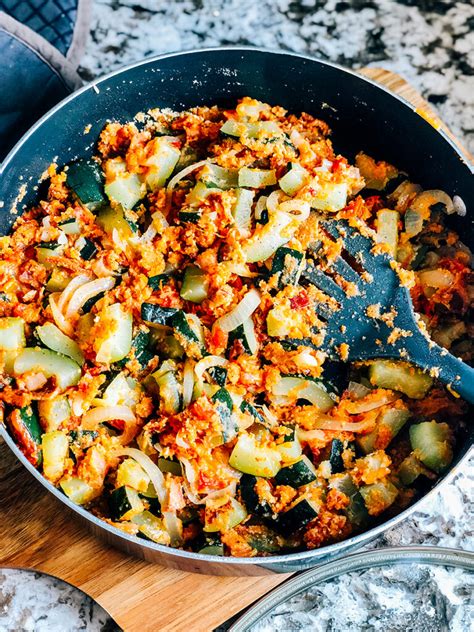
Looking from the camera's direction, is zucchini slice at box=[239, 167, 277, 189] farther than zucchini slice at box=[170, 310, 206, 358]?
Yes

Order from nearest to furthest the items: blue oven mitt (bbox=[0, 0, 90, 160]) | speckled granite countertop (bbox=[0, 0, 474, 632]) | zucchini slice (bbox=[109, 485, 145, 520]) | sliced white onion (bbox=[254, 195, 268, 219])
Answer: zucchini slice (bbox=[109, 485, 145, 520]) → sliced white onion (bbox=[254, 195, 268, 219]) → blue oven mitt (bbox=[0, 0, 90, 160]) → speckled granite countertop (bbox=[0, 0, 474, 632])

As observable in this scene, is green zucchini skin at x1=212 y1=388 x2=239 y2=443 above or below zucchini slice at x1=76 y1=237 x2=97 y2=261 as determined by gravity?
below

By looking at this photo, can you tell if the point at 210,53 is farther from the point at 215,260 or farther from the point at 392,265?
the point at 392,265

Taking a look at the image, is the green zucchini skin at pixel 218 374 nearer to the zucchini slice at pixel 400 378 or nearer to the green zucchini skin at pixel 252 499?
the green zucchini skin at pixel 252 499

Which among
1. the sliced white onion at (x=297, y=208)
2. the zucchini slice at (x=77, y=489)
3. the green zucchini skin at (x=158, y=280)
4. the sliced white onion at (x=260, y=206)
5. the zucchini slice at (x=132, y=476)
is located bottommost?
the zucchini slice at (x=77, y=489)

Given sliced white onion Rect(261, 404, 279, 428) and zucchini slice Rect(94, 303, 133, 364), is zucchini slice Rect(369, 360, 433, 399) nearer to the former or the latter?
sliced white onion Rect(261, 404, 279, 428)

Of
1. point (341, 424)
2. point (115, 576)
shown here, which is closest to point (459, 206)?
point (341, 424)

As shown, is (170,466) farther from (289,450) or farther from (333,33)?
(333,33)

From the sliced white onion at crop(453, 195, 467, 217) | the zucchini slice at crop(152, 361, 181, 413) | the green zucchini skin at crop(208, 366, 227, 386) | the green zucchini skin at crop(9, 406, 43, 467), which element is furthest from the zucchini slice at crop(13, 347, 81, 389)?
the sliced white onion at crop(453, 195, 467, 217)

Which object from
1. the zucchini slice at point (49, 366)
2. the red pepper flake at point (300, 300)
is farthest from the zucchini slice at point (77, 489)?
the red pepper flake at point (300, 300)
